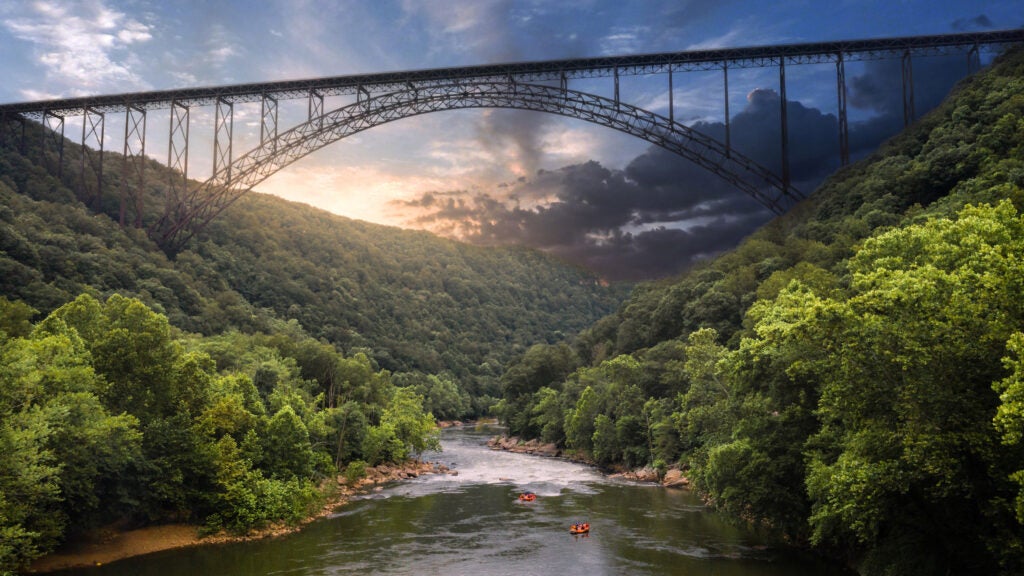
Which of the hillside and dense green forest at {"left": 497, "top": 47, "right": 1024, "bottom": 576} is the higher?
the hillside

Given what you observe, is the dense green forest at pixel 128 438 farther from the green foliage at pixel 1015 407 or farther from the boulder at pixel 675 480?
the green foliage at pixel 1015 407

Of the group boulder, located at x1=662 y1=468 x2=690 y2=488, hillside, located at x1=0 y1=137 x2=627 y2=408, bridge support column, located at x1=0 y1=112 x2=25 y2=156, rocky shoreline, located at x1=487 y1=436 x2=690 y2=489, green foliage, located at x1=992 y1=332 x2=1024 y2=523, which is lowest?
rocky shoreline, located at x1=487 y1=436 x2=690 y2=489

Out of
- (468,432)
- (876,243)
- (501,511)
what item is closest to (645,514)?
(501,511)

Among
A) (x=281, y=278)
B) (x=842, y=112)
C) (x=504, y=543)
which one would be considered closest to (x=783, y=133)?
(x=842, y=112)

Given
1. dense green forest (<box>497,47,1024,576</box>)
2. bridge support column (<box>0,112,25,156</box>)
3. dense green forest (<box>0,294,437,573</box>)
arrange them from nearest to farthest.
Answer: dense green forest (<box>497,47,1024,576</box>)
dense green forest (<box>0,294,437,573</box>)
bridge support column (<box>0,112,25,156</box>)

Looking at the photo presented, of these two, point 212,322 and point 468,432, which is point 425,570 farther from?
point 468,432

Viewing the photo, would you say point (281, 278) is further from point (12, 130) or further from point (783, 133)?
point (783, 133)

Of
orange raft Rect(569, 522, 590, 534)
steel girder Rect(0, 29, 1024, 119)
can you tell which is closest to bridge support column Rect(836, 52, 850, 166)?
steel girder Rect(0, 29, 1024, 119)

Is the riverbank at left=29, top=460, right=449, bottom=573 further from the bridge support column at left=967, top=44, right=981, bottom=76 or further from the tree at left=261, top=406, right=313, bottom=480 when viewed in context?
the bridge support column at left=967, top=44, right=981, bottom=76
